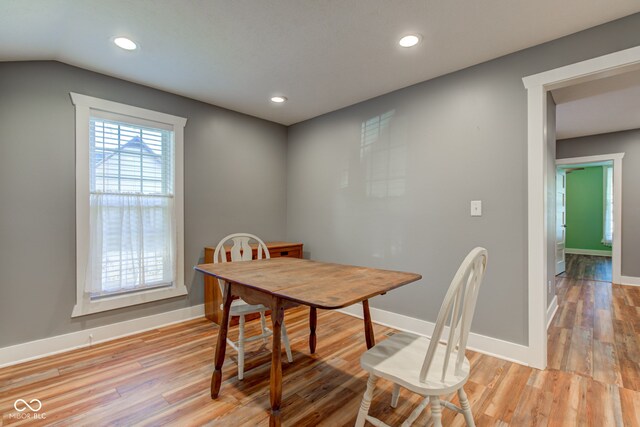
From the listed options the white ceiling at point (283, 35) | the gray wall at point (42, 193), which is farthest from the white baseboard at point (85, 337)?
the white ceiling at point (283, 35)

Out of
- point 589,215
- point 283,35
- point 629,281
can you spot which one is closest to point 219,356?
point 283,35

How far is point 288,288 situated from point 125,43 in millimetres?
2077

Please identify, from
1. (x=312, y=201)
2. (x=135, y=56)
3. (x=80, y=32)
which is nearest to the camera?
(x=80, y=32)

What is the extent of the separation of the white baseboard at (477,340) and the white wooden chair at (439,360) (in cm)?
120

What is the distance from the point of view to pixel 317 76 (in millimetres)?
2641

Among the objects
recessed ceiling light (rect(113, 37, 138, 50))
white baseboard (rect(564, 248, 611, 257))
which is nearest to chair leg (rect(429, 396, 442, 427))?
recessed ceiling light (rect(113, 37, 138, 50))

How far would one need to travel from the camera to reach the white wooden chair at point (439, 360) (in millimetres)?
1114

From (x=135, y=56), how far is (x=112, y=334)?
2.33 metres

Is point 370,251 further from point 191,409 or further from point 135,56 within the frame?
point 135,56

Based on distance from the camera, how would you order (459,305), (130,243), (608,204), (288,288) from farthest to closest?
(608,204)
(130,243)
(288,288)
(459,305)

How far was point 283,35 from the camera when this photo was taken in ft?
6.64

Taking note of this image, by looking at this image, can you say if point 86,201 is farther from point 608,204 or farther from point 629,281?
point 608,204

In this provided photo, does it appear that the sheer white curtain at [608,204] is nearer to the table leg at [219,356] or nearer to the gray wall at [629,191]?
the gray wall at [629,191]

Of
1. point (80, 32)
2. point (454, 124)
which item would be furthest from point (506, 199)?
point (80, 32)
